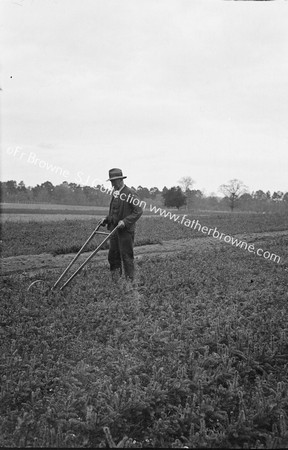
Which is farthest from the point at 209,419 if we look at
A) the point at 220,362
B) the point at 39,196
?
the point at 39,196

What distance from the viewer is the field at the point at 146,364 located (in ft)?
10.8

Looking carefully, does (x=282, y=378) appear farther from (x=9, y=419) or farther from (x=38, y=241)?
(x=38, y=241)

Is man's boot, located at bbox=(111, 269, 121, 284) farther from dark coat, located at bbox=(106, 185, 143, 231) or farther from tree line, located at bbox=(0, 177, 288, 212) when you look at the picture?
tree line, located at bbox=(0, 177, 288, 212)

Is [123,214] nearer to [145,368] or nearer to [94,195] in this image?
[145,368]

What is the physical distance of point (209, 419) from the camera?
3.44 metres

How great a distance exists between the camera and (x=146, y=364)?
4.33 meters

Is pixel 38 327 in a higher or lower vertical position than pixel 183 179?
lower

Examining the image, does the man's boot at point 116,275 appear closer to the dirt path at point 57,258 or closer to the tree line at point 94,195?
the dirt path at point 57,258

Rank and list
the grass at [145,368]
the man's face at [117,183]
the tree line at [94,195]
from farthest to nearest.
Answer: the tree line at [94,195], the man's face at [117,183], the grass at [145,368]

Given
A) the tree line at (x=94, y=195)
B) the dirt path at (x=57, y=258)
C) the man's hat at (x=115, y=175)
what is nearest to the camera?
the man's hat at (x=115, y=175)

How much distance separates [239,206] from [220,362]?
284 feet

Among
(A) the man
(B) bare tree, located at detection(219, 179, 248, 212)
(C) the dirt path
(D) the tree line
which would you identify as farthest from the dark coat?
(B) bare tree, located at detection(219, 179, 248, 212)

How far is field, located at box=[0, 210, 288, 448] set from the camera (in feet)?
10.8

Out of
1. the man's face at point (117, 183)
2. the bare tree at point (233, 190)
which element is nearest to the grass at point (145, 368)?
the man's face at point (117, 183)
